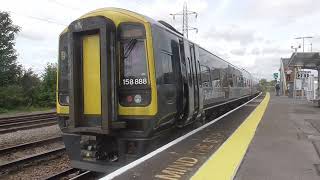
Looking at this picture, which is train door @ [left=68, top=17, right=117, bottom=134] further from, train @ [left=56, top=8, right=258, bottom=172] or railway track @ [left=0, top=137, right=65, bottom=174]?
railway track @ [left=0, top=137, right=65, bottom=174]

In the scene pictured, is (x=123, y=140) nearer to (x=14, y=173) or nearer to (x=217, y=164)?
(x=217, y=164)

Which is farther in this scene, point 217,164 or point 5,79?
point 5,79

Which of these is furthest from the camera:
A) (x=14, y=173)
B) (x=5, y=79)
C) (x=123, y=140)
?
(x=5, y=79)

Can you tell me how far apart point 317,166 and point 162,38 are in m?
3.83

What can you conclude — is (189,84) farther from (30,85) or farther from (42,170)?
(30,85)

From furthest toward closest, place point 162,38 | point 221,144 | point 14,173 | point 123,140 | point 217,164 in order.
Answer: point 14,173 → point 221,144 → point 162,38 → point 123,140 → point 217,164

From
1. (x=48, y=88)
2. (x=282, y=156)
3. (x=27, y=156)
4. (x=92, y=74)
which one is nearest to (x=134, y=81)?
(x=92, y=74)

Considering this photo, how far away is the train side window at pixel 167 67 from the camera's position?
916cm

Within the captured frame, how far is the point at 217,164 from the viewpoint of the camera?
24.5 ft

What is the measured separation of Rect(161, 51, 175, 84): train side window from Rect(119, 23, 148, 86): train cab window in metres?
0.65

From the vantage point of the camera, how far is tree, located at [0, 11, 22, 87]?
3938 cm

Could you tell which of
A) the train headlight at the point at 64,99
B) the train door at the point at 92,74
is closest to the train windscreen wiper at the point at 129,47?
the train door at the point at 92,74

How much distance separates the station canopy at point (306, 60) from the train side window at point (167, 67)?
16.4 metres

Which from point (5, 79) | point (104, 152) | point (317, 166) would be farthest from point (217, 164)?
point (5, 79)
